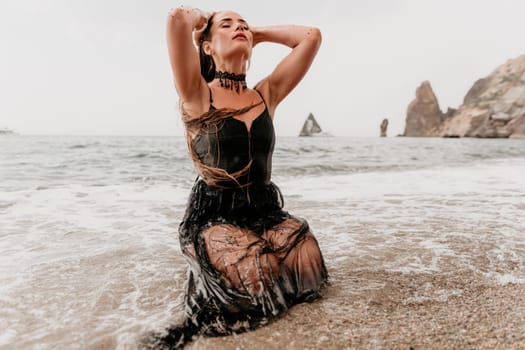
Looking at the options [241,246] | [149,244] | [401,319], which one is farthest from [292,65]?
[149,244]

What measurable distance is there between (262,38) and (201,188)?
1.14 meters

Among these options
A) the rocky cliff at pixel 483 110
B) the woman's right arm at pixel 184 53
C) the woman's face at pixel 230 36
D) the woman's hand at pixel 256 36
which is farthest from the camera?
the rocky cliff at pixel 483 110

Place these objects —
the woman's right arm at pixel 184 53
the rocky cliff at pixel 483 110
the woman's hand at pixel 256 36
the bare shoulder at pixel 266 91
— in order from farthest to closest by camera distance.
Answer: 1. the rocky cliff at pixel 483 110
2. the woman's hand at pixel 256 36
3. the bare shoulder at pixel 266 91
4. the woman's right arm at pixel 184 53

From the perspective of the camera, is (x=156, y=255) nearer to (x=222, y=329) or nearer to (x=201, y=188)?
(x=201, y=188)

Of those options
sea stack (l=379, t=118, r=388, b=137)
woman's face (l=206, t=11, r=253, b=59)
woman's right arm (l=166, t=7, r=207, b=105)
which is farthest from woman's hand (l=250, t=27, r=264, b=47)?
sea stack (l=379, t=118, r=388, b=137)

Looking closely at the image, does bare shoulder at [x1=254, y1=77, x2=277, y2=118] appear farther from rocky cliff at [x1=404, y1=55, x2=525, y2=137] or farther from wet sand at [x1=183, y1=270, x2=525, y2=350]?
rocky cliff at [x1=404, y1=55, x2=525, y2=137]

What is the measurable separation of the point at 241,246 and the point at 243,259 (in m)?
0.08

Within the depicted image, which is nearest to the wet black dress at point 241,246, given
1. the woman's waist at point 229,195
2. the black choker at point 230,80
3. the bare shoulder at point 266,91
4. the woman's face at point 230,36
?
the woman's waist at point 229,195

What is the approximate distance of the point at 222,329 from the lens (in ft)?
6.71

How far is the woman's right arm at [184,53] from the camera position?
230 cm

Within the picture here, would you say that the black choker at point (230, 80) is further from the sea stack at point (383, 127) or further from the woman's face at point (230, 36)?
the sea stack at point (383, 127)

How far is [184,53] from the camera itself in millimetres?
2336

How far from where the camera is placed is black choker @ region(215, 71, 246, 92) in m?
2.69

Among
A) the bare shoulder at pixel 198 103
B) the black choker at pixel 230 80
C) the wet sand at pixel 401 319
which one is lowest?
the wet sand at pixel 401 319
